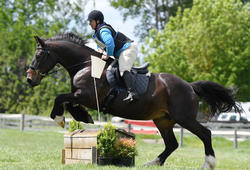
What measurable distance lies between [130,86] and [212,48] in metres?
16.8

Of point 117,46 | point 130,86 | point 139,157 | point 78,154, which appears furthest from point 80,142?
point 139,157

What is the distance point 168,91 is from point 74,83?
158 cm

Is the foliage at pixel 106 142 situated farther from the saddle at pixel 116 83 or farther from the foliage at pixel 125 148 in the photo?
the saddle at pixel 116 83

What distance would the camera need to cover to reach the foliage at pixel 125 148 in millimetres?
5922

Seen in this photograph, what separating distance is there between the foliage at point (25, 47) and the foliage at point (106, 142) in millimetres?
23768

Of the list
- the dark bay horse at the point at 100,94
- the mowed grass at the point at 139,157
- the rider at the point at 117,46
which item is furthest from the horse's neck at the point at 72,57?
the mowed grass at the point at 139,157

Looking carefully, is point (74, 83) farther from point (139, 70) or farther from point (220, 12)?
point (220, 12)

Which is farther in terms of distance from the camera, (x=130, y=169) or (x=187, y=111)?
(x=187, y=111)

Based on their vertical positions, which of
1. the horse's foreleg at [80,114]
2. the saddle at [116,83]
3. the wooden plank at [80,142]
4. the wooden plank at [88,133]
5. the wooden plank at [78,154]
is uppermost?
the saddle at [116,83]

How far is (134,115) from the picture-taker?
6.09m

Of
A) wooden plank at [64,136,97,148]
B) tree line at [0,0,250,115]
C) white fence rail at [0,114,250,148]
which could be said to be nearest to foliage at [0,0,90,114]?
tree line at [0,0,250,115]

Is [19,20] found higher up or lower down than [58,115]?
higher up

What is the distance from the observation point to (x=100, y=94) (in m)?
5.95

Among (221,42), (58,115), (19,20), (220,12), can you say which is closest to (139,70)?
(58,115)
